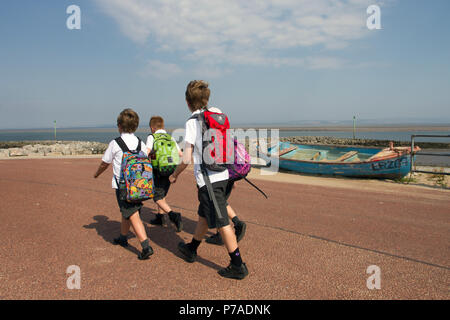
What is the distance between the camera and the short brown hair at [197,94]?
3.24m

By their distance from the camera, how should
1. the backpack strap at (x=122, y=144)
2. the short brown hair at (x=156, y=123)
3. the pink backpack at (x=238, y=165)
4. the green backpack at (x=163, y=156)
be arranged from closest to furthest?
the pink backpack at (x=238, y=165) → the backpack strap at (x=122, y=144) → the green backpack at (x=163, y=156) → the short brown hair at (x=156, y=123)

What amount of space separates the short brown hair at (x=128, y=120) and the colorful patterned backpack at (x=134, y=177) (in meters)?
0.18

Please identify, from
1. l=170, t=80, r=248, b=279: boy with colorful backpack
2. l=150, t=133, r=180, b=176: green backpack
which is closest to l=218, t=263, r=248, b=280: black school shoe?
l=170, t=80, r=248, b=279: boy with colorful backpack

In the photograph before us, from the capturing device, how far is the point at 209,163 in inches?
123

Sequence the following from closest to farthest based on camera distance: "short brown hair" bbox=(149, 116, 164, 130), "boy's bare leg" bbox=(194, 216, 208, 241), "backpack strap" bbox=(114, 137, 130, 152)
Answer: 1. "boy's bare leg" bbox=(194, 216, 208, 241)
2. "backpack strap" bbox=(114, 137, 130, 152)
3. "short brown hair" bbox=(149, 116, 164, 130)

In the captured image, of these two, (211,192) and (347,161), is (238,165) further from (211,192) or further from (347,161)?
(347,161)

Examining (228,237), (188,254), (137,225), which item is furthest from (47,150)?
(228,237)

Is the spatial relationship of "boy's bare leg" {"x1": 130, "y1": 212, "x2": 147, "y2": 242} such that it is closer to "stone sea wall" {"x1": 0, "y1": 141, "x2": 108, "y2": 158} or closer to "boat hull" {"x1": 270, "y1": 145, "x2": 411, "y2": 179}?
"boat hull" {"x1": 270, "y1": 145, "x2": 411, "y2": 179}

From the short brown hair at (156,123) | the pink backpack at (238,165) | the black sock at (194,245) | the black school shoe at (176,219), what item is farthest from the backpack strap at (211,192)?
the short brown hair at (156,123)

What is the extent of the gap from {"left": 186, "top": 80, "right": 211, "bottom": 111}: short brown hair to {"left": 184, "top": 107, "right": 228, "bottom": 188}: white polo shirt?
0.09 meters

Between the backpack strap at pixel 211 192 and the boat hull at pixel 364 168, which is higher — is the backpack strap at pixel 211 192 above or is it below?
above

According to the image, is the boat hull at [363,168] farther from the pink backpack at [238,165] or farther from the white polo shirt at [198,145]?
the white polo shirt at [198,145]

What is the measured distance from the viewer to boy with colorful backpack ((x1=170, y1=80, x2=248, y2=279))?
3.11 m
